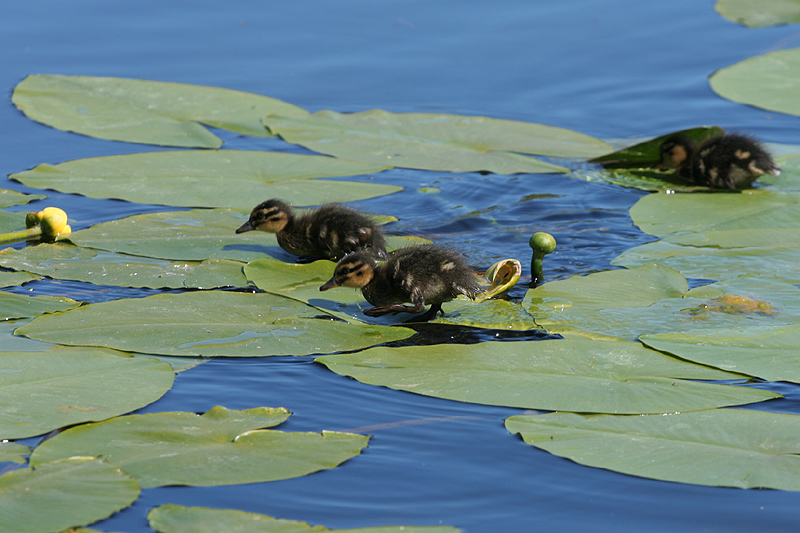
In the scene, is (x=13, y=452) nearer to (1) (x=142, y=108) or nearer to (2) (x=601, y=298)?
(2) (x=601, y=298)

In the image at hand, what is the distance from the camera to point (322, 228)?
5.44 m

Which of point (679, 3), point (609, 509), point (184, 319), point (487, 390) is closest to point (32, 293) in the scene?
point (184, 319)

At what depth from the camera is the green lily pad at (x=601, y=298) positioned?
4.43m

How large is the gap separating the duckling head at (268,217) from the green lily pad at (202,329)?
37.4 inches

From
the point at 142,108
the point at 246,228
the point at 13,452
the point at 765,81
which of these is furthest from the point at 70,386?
the point at 765,81

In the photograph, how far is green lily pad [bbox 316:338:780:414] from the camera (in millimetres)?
3641

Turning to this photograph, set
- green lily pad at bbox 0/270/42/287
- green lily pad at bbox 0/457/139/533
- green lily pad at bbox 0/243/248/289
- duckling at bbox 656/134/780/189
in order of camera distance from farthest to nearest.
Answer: duckling at bbox 656/134/780/189 < green lily pad at bbox 0/243/248/289 < green lily pad at bbox 0/270/42/287 < green lily pad at bbox 0/457/139/533

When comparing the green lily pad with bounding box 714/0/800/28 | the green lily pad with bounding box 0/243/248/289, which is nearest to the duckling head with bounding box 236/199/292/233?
the green lily pad with bounding box 0/243/248/289

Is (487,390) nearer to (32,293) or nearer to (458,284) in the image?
(458,284)

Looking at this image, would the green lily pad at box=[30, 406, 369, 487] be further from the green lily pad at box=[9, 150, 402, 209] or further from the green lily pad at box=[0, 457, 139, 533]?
the green lily pad at box=[9, 150, 402, 209]

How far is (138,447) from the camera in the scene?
319 centimetres

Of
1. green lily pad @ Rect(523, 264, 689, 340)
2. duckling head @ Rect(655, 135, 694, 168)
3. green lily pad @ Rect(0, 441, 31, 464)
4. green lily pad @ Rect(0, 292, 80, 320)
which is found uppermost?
duckling head @ Rect(655, 135, 694, 168)

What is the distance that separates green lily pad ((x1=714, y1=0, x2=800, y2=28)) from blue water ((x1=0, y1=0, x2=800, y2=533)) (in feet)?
1.03

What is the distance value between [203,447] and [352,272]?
1630mm
